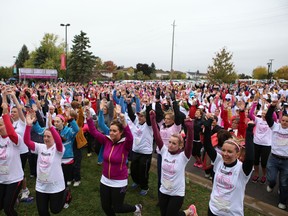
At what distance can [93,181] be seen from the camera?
5918 mm

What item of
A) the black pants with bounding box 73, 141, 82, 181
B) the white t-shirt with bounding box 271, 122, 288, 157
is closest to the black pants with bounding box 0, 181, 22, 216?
the black pants with bounding box 73, 141, 82, 181

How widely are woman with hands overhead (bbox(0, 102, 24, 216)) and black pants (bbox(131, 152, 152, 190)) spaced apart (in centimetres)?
230

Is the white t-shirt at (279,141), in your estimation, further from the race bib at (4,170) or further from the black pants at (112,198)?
the race bib at (4,170)

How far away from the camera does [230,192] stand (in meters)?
3.04

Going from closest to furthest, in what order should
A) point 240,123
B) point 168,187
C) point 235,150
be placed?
point 235,150, point 168,187, point 240,123

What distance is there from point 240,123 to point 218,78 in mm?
33012

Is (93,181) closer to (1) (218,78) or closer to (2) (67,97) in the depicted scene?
(2) (67,97)

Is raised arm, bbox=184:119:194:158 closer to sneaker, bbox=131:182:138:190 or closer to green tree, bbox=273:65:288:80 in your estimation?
sneaker, bbox=131:182:138:190

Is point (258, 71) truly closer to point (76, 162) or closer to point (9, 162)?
point (76, 162)

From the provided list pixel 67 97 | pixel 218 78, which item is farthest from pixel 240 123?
pixel 218 78

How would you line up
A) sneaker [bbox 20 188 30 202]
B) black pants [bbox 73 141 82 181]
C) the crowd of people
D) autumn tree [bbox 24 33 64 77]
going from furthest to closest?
autumn tree [bbox 24 33 64 77], black pants [bbox 73 141 82 181], sneaker [bbox 20 188 30 202], the crowd of people

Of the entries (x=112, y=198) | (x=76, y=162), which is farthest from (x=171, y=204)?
(x=76, y=162)

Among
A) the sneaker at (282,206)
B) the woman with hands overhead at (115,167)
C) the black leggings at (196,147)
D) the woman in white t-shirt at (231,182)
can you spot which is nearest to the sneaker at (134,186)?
the woman with hands overhead at (115,167)

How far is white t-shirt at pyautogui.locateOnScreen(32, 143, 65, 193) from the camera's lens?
364 centimetres
